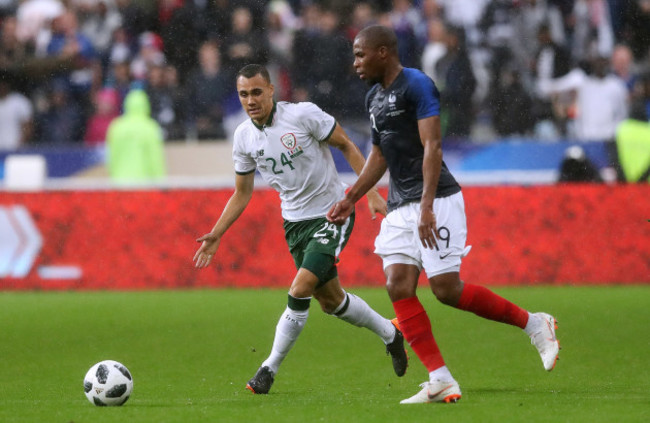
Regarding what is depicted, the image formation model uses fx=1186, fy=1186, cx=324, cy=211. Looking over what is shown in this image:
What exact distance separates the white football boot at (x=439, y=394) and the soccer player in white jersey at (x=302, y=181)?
1.32 m

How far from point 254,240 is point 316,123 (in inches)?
300

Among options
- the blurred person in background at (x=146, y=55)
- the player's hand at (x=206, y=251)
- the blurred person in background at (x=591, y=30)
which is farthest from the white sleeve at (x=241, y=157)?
the blurred person in background at (x=146, y=55)

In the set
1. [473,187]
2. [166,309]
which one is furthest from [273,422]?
[473,187]

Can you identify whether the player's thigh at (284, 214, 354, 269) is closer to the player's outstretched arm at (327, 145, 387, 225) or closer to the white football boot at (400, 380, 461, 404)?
the player's outstretched arm at (327, 145, 387, 225)

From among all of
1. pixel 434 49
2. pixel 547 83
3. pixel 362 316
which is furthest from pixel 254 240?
pixel 362 316

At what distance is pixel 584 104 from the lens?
16547mm

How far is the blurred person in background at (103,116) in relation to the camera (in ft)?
59.3

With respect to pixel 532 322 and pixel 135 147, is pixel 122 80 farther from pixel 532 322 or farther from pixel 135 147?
pixel 532 322

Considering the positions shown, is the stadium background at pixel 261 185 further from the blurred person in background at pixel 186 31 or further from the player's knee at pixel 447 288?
the player's knee at pixel 447 288

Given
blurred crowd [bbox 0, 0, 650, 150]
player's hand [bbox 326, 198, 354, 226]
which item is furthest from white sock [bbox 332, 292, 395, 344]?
blurred crowd [bbox 0, 0, 650, 150]

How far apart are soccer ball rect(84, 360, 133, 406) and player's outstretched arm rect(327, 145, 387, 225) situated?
151 cm

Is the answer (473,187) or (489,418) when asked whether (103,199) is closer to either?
(473,187)

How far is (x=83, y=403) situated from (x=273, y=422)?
1630mm

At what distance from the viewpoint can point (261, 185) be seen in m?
16.1
